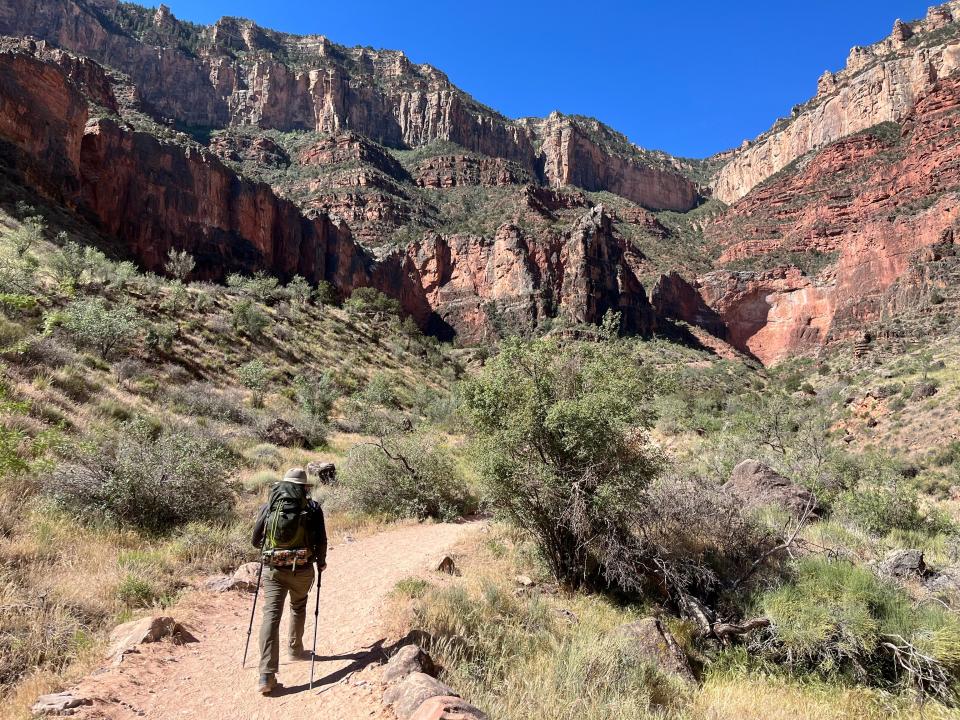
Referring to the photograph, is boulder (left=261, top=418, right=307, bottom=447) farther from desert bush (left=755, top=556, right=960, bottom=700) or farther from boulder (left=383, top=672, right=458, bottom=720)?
desert bush (left=755, top=556, right=960, bottom=700)

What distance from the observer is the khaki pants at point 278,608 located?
381 centimetres

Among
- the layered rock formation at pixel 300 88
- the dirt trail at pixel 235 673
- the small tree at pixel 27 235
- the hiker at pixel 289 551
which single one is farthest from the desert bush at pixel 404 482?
the layered rock formation at pixel 300 88

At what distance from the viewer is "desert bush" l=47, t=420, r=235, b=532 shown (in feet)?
20.4

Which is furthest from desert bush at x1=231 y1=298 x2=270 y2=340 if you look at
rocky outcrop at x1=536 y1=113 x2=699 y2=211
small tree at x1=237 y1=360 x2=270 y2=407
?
rocky outcrop at x1=536 y1=113 x2=699 y2=211

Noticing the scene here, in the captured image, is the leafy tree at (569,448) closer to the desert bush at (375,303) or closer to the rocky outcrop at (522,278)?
the desert bush at (375,303)

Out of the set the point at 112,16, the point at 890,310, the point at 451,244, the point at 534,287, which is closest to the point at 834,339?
the point at 890,310

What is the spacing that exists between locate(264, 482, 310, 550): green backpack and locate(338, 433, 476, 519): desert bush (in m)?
5.71

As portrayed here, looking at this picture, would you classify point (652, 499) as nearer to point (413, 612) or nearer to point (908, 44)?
point (413, 612)

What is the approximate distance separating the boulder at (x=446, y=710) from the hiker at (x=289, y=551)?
1.39 m

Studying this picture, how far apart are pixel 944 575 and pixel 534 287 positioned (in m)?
58.0

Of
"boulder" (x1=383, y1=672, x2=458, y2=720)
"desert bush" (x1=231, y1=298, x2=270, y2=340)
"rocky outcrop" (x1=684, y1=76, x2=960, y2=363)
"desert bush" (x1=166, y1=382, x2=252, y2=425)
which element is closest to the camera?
"boulder" (x1=383, y1=672, x2=458, y2=720)

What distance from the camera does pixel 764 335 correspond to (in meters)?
72.4

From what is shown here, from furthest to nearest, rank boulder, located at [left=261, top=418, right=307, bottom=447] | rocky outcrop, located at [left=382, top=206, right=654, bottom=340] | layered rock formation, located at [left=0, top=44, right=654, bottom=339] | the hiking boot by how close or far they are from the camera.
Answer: rocky outcrop, located at [left=382, top=206, right=654, bottom=340], layered rock formation, located at [left=0, top=44, right=654, bottom=339], boulder, located at [left=261, top=418, right=307, bottom=447], the hiking boot

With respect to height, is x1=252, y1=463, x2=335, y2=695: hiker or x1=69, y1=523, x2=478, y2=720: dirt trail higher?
x1=252, y1=463, x2=335, y2=695: hiker
